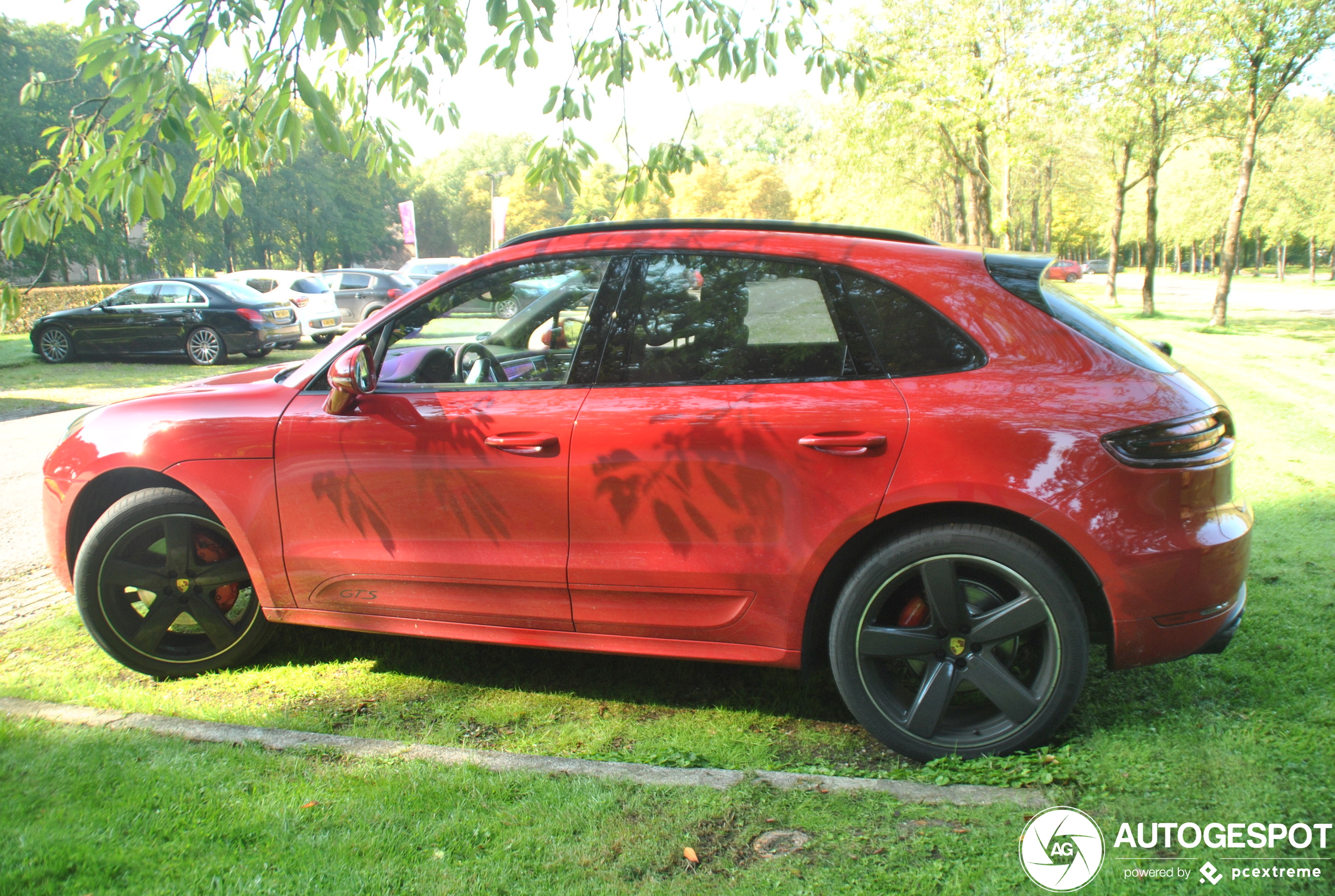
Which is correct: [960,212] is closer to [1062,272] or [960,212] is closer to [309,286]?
[309,286]

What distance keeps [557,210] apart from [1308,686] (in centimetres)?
7782

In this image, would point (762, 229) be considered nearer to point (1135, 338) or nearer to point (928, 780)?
point (1135, 338)

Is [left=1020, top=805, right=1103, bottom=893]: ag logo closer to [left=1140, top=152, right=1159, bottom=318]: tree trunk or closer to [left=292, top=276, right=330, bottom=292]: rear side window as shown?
[left=292, top=276, right=330, bottom=292]: rear side window

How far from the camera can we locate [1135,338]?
311 cm

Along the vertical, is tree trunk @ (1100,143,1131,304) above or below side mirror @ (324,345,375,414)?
above

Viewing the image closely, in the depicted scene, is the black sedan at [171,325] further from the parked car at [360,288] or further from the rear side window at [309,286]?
the parked car at [360,288]

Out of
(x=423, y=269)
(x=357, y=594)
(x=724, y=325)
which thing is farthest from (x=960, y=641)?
(x=423, y=269)

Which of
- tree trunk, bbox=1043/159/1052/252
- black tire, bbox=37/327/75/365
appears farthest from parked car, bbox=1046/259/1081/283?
tree trunk, bbox=1043/159/1052/252

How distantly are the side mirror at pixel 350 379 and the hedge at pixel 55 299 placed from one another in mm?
23354

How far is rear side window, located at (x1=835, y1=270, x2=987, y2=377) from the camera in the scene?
9.58ft

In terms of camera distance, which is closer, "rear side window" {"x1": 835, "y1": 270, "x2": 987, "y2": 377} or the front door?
"rear side window" {"x1": 835, "y1": 270, "x2": 987, "y2": 377}

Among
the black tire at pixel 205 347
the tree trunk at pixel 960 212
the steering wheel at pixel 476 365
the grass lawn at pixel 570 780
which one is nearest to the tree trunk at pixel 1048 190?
the tree trunk at pixel 960 212

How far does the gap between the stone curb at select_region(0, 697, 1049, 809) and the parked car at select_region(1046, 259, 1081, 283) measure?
1.73 meters

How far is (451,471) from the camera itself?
322 cm
